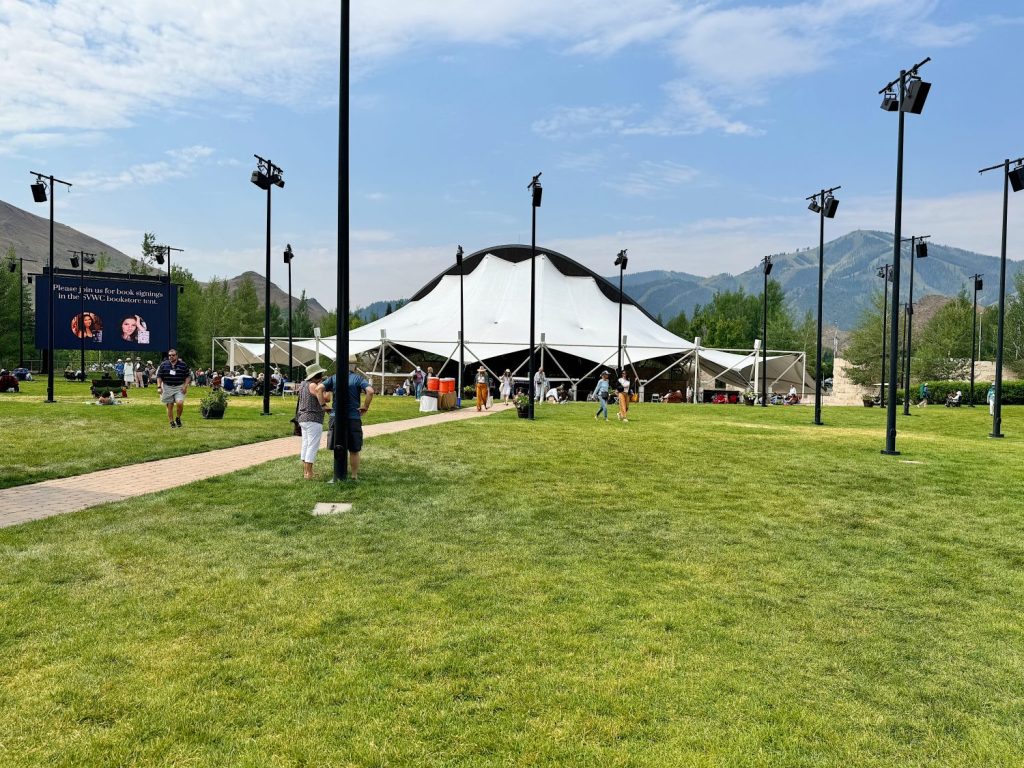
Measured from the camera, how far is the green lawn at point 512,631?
3.10 metres

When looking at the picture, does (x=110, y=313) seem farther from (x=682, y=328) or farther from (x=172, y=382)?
(x=682, y=328)

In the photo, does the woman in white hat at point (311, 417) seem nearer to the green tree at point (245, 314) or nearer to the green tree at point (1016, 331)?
the green tree at point (1016, 331)

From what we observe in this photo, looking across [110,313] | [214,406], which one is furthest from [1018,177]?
[110,313]

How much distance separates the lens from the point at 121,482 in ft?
30.2

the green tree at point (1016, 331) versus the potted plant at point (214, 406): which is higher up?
the green tree at point (1016, 331)

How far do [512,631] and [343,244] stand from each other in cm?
669

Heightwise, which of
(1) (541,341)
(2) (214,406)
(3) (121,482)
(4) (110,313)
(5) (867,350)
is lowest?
(3) (121,482)

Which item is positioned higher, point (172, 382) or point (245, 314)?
point (245, 314)

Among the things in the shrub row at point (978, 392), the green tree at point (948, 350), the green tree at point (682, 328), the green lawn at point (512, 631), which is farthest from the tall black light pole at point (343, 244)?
the green tree at point (682, 328)

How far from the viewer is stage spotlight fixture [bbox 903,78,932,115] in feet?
43.5

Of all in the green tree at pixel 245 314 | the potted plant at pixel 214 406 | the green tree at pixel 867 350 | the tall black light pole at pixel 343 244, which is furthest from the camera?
the green tree at pixel 245 314

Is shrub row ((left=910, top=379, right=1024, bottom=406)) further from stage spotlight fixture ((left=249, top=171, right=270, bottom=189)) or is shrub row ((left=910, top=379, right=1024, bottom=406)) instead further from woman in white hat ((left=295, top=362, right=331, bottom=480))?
woman in white hat ((left=295, top=362, right=331, bottom=480))

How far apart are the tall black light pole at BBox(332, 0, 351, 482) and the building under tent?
101 ft

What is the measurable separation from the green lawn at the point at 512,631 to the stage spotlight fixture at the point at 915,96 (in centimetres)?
812
